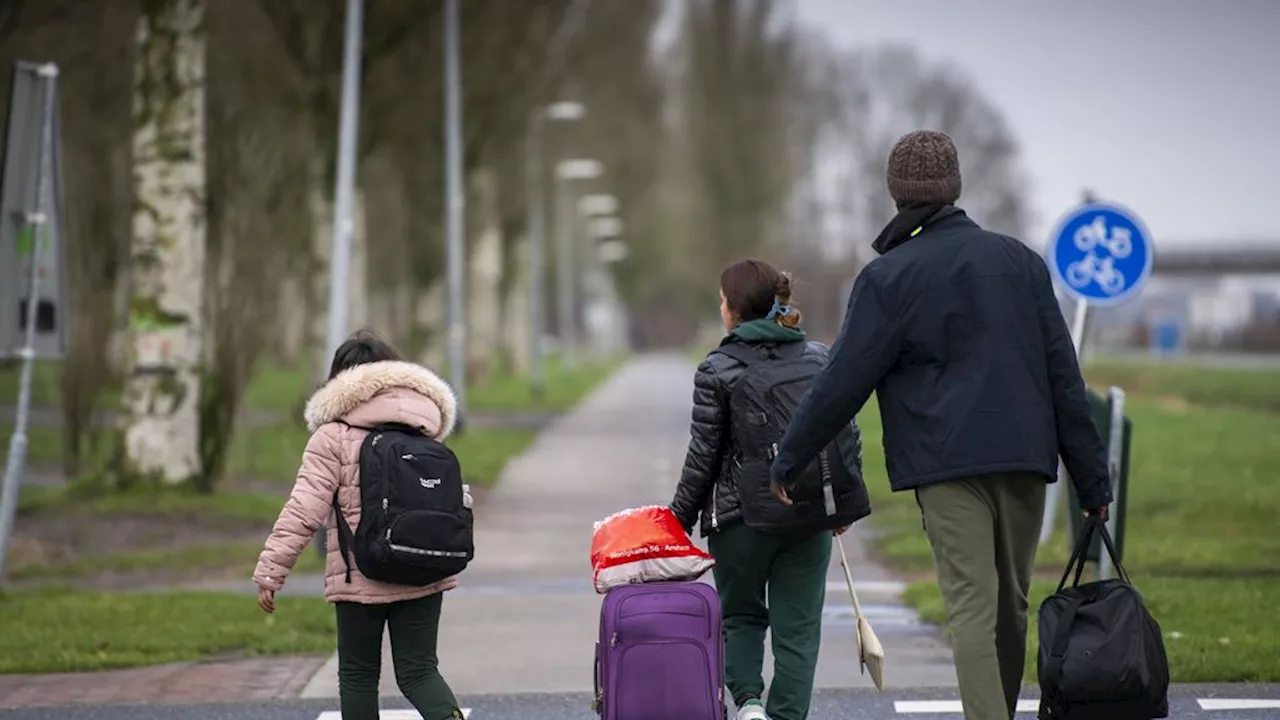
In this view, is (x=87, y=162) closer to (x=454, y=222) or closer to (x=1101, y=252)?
(x=454, y=222)

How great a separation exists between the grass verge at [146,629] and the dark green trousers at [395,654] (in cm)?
354

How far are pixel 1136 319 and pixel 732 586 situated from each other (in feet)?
388

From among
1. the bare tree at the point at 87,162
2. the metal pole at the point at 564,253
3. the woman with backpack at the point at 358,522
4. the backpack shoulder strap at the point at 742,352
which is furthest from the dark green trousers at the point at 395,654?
the metal pole at the point at 564,253

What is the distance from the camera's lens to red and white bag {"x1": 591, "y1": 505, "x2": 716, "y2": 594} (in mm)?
6828

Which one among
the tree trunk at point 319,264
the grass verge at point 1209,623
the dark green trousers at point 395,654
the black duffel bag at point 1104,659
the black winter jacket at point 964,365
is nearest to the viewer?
the black duffel bag at point 1104,659

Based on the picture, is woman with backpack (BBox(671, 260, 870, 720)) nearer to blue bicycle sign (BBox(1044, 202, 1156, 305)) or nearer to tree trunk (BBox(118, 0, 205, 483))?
blue bicycle sign (BBox(1044, 202, 1156, 305))

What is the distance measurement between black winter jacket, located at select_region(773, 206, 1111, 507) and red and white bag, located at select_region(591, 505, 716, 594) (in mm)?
789

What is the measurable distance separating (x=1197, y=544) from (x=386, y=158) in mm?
31283

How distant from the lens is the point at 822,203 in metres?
96.4

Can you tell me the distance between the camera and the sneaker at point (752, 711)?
7.01 metres

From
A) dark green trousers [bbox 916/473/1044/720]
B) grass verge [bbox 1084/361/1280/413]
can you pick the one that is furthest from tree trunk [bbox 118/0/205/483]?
grass verge [bbox 1084/361/1280/413]

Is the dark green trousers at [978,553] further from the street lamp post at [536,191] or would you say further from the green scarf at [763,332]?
the street lamp post at [536,191]

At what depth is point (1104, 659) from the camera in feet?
19.7

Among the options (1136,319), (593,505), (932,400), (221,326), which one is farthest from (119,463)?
(1136,319)
